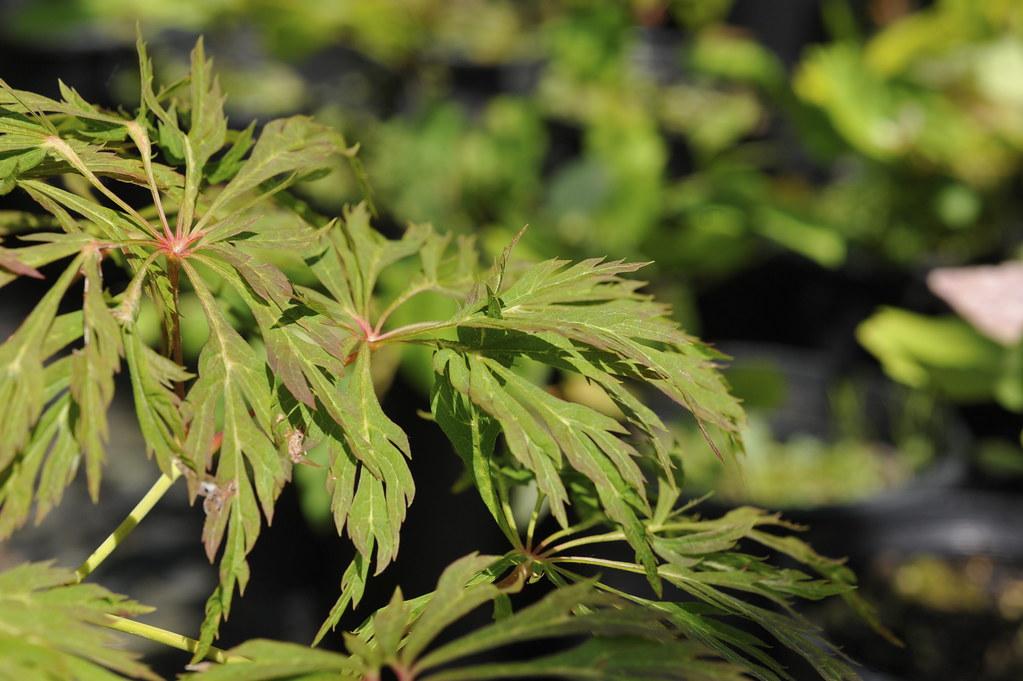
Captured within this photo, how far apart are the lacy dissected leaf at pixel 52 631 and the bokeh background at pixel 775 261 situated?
2.79ft

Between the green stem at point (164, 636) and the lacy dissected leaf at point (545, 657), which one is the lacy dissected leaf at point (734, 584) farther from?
the green stem at point (164, 636)

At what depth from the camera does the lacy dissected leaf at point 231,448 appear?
1.69 feet

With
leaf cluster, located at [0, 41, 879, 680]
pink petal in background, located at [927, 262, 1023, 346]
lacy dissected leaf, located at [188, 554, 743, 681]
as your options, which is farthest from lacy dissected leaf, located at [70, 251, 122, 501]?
pink petal in background, located at [927, 262, 1023, 346]

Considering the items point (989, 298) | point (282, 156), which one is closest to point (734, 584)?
point (282, 156)

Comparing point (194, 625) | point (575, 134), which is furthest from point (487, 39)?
point (194, 625)

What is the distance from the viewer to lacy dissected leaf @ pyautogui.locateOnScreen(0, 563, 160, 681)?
434 millimetres

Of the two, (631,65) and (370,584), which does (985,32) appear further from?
(370,584)

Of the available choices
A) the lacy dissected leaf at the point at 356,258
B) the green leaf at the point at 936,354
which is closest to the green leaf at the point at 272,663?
the lacy dissected leaf at the point at 356,258

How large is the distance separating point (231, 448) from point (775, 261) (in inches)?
92.0

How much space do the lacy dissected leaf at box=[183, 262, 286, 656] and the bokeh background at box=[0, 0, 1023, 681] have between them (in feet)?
2.47

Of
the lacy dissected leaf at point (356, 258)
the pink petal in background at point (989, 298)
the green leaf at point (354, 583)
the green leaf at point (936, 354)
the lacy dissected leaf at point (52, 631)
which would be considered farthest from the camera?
the green leaf at point (936, 354)

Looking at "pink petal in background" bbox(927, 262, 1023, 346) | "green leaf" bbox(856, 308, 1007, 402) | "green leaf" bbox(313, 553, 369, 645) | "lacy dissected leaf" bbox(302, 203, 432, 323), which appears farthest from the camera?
"green leaf" bbox(856, 308, 1007, 402)

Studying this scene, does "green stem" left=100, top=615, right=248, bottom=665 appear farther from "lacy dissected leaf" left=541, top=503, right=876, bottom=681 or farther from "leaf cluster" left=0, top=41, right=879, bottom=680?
"lacy dissected leaf" left=541, top=503, right=876, bottom=681

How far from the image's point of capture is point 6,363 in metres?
0.48
